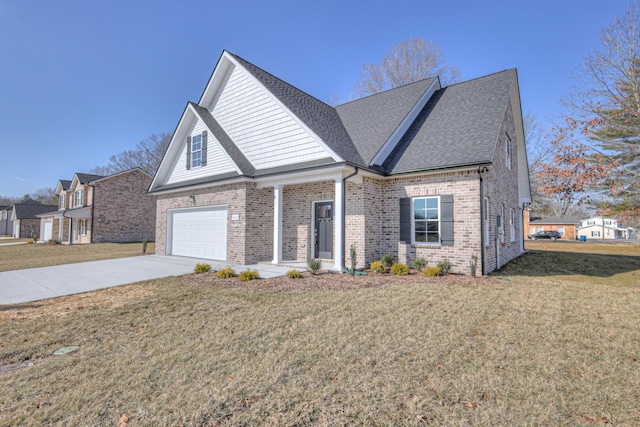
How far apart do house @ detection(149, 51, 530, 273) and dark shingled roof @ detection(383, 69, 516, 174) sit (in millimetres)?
51

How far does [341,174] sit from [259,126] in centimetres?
460

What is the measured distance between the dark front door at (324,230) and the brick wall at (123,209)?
76.4 feet

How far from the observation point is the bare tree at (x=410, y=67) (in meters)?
25.2

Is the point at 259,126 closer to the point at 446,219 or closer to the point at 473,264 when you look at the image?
the point at 446,219

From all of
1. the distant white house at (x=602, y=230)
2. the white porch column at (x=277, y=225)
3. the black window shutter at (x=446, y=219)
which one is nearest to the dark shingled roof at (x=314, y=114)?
the white porch column at (x=277, y=225)

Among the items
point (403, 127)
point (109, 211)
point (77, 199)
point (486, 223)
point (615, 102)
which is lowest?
point (486, 223)

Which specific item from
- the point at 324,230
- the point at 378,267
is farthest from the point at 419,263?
the point at 324,230

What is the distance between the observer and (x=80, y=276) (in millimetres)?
9477

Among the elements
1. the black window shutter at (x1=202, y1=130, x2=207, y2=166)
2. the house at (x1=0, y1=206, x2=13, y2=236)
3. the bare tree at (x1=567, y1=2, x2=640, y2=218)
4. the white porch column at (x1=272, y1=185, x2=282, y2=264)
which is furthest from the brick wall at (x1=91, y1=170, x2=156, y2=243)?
the house at (x1=0, y1=206, x2=13, y2=236)

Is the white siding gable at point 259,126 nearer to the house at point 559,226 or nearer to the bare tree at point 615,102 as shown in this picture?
the bare tree at point 615,102

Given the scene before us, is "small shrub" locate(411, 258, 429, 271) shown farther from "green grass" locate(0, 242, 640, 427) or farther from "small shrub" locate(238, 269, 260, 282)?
"small shrub" locate(238, 269, 260, 282)

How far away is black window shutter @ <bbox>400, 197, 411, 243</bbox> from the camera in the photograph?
1000 cm

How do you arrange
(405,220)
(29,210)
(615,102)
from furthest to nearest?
1. (29,210)
2. (615,102)
3. (405,220)

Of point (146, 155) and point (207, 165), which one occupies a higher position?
point (146, 155)
